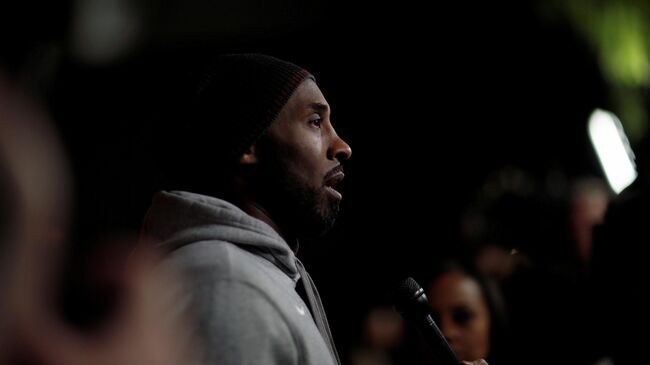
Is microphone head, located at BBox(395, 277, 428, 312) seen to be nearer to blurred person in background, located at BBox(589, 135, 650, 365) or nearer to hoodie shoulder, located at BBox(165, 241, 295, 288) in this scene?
hoodie shoulder, located at BBox(165, 241, 295, 288)

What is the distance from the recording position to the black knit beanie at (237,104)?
8.66 feet

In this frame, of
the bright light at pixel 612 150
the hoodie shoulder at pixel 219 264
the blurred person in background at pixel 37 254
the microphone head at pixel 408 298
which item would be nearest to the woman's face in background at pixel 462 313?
the microphone head at pixel 408 298

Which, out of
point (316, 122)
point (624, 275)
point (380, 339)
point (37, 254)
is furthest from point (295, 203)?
point (380, 339)

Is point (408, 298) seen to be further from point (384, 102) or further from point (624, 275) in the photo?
point (384, 102)

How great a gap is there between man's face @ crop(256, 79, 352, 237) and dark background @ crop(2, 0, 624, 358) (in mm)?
673

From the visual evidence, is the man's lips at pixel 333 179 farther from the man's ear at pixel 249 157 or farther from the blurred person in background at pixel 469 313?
the blurred person in background at pixel 469 313

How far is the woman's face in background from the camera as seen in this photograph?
13.5ft

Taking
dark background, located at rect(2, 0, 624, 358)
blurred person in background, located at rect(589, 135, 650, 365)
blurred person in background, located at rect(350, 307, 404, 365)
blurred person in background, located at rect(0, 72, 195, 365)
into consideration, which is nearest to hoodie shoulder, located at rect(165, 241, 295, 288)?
dark background, located at rect(2, 0, 624, 358)

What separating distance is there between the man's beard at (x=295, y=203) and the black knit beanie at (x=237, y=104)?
13cm

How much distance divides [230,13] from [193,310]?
4951 millimetres

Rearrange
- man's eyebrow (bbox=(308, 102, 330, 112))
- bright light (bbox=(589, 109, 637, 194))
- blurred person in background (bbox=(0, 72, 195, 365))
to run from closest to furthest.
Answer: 1. blurred person in background (bbox=(0, 72, 195, 365))
2. man's eyebrow (bbox=(308, 102, 330, 112))
3. bright light (bbox=(589, 109, 637, 194))

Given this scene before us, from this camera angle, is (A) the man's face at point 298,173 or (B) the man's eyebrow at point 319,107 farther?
(B) the man's eyebrow at point 319,107

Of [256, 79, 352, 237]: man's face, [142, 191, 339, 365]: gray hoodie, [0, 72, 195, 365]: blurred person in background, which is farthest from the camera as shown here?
[256, 79, 352, 237]: man's face

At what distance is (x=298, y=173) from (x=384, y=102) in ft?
21.0
